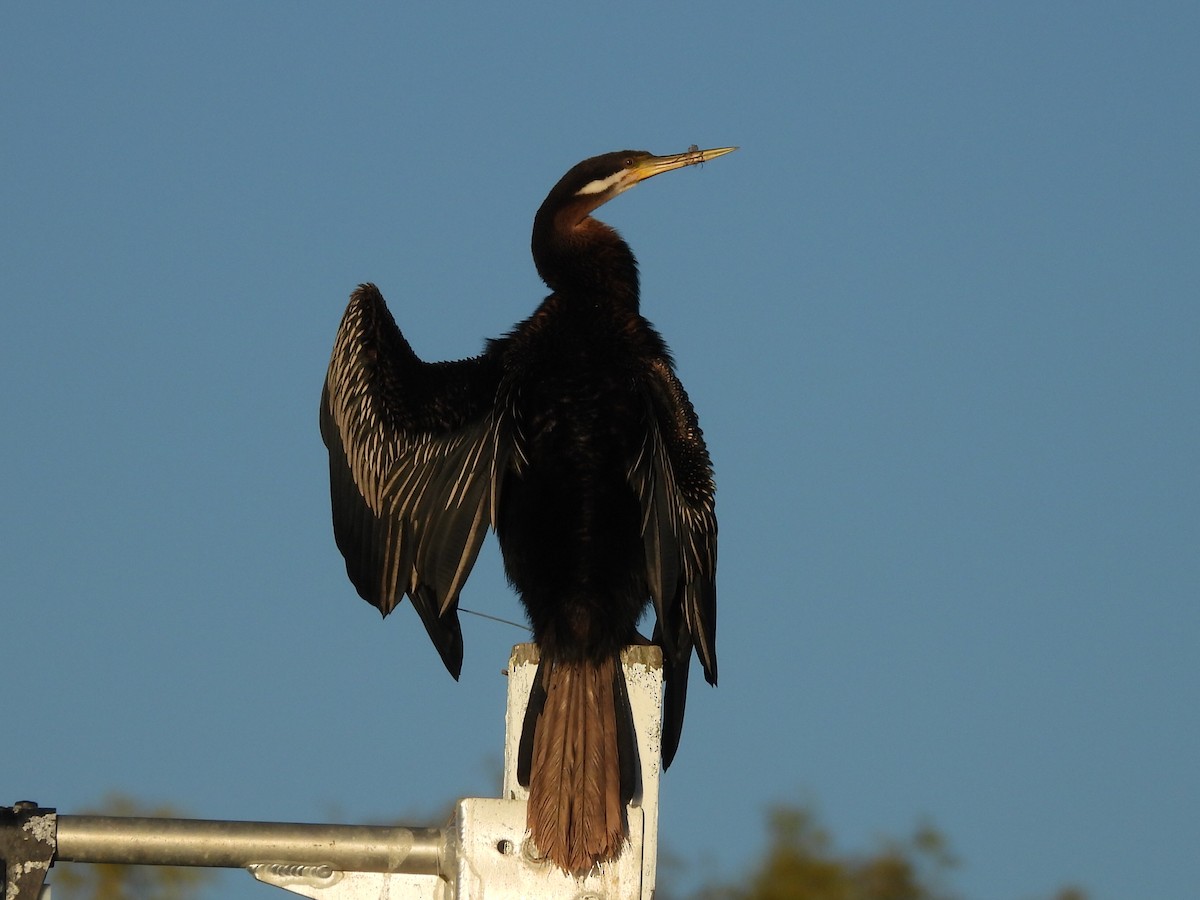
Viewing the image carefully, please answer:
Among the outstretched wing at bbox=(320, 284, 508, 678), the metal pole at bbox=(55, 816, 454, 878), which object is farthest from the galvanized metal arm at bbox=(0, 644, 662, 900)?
the outstretched wing at bbox=(320, 284, 508, 678)

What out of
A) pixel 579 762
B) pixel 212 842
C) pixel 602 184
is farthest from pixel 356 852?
pixel 602 184

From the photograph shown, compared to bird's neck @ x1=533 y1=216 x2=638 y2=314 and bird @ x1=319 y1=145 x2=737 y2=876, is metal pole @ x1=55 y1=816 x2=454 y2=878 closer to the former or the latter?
bird @ x1=319 y1=145 x2=737 y2=876

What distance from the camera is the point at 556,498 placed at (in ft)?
15.1

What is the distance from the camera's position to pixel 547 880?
11.7ft

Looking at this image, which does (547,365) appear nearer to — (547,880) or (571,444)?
(571,444)

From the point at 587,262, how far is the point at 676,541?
1.34 meters

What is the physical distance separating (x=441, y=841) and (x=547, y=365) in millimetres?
1833

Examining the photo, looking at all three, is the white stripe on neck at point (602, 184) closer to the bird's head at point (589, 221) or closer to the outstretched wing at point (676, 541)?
the bird's head at point (589, 221)

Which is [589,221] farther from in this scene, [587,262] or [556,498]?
[556,498]

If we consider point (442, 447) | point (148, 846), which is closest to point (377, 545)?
point (442, 447)

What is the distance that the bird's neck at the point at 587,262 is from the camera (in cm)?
540

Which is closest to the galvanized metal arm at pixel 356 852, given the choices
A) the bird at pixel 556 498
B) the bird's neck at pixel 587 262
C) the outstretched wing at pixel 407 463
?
the bird at pixel 556 498

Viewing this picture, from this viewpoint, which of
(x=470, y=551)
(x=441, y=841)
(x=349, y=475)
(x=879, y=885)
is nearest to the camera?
(x=441, y=841)

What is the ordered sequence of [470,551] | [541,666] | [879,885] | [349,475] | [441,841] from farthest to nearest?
[879,885] → [349,475] → [470,551] → [541,666] → [441,841]
